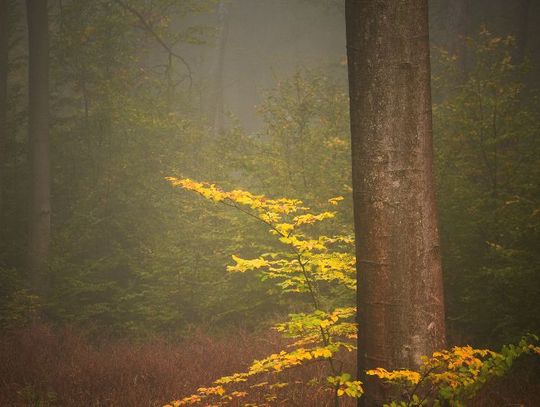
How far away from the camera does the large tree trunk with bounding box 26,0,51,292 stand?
1184 cm

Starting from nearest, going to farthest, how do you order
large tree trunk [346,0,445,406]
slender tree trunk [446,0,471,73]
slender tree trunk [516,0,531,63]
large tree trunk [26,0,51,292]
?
1. large tree trunk [346,0,445,406]
2. large tree trunk [26,0,51,292]
3. slender tree trunk [516,0,531,63]
4. slender tree trunk [446,0,471,73]

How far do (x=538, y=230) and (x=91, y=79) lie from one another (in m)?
14.1

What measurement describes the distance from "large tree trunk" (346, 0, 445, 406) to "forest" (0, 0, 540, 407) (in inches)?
0.5

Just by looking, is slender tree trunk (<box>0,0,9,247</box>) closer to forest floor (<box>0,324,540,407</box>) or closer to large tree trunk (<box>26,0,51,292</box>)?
large tree trunk (<box>26,0,51,292</box>)

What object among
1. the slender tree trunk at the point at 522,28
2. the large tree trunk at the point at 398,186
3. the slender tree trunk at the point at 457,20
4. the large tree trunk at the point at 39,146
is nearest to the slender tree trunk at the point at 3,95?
the large tree trunk at the point at 39,146

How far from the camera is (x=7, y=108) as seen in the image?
15.5m

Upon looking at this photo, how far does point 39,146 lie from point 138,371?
27.2 feet

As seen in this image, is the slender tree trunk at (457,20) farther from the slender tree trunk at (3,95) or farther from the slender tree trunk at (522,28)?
the slender tree trunk at (3,95)

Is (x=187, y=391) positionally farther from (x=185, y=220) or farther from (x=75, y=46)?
(x=75, y=46)

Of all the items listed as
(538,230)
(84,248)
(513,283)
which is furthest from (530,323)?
(84,248)

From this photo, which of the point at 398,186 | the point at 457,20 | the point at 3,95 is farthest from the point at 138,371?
the point at 457,20

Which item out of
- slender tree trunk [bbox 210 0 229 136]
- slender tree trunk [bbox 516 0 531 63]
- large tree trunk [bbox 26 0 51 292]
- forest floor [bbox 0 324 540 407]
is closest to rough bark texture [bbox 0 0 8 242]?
large tree trunk [bbox 26 0 51 292]

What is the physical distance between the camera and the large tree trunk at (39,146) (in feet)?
38.9

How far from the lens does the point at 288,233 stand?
11.7 feet
